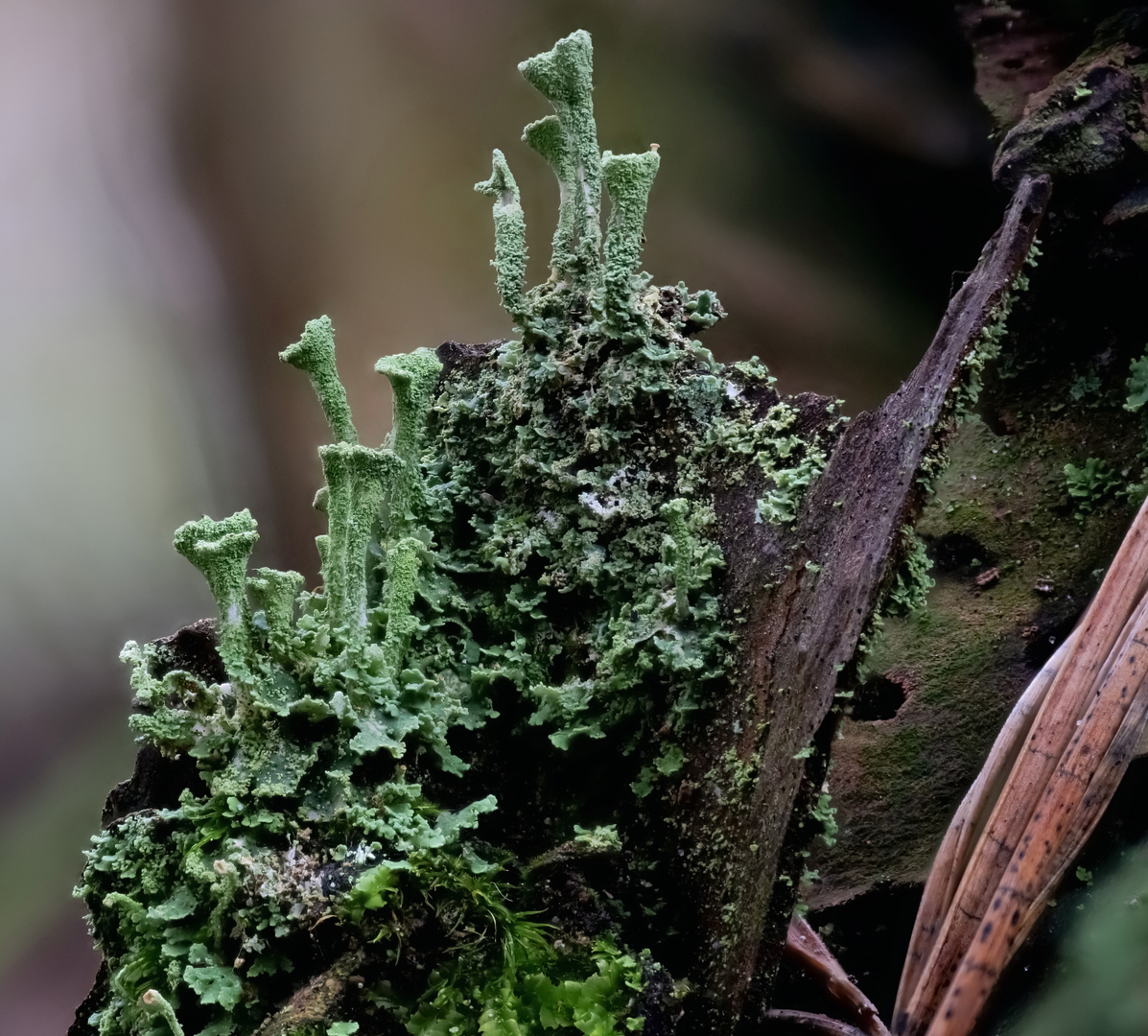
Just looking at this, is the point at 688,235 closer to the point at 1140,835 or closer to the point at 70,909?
the point at 1140,835

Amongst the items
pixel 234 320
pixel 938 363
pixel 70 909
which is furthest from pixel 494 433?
pixel 70 909

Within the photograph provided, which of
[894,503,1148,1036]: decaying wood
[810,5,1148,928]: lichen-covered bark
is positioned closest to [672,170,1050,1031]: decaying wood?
[894,503,1148,1036]: decaying wood

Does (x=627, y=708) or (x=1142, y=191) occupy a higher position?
(x=1142, y=191)

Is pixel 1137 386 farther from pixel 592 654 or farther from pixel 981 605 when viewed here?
pixel 592 654

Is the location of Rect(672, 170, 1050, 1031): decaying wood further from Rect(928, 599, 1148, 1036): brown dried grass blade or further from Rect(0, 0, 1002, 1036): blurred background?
Rect(0, 0, 1002, 1036): blurred background

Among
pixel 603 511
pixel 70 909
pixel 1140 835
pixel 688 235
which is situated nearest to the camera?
pixel 1140 835

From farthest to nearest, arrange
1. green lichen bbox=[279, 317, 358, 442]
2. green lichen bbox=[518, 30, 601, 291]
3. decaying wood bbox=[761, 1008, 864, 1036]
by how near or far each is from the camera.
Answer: green lichen bbox=[518, 30, 601, 291]
green lichen bbox=[279, 317, 358, 442]
decaying wood bbox=[761, 1008, 864, 1036]

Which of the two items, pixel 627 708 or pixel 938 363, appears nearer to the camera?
pixel 938 363

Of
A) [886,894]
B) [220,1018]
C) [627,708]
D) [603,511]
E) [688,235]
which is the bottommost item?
[886,894]
